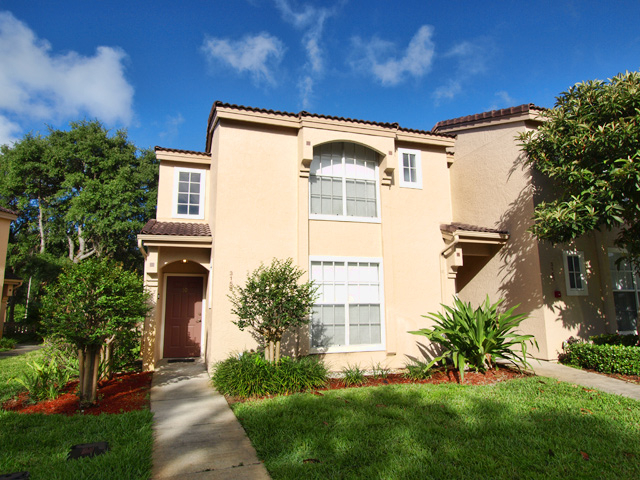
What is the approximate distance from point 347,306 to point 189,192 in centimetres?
547

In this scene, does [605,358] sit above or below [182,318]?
below

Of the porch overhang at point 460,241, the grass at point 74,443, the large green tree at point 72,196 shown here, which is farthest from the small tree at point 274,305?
the large green tree at point 72,196

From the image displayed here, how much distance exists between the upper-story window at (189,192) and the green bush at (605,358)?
1011 centimetres

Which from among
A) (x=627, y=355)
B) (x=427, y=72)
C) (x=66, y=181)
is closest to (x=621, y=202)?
(x=627, y=355)

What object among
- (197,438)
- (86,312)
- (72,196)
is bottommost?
(197,438)

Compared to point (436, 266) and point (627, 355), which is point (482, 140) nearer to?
point (436, 266)

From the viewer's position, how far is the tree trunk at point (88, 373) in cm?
641

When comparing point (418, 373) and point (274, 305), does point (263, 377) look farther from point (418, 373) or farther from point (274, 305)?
point (418, 373)

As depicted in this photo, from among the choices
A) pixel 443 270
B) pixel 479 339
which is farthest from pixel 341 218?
pixel 479 339

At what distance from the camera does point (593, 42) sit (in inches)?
422

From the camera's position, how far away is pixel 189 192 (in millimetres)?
11109

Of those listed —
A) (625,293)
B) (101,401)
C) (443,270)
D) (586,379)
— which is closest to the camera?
(101,401)

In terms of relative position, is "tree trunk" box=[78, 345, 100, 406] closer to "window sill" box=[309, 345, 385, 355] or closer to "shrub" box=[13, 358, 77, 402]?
"shrub" box=[13, 358, 77, 402]

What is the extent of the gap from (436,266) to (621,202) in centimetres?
421
